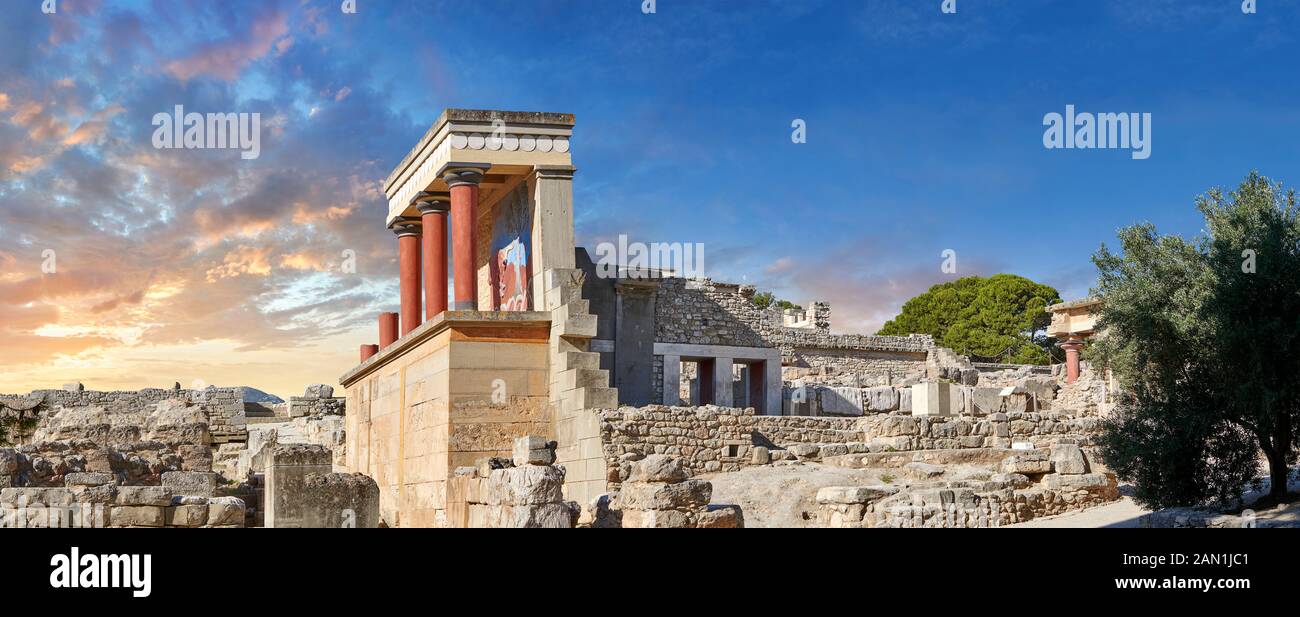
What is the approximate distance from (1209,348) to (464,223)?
451 inches

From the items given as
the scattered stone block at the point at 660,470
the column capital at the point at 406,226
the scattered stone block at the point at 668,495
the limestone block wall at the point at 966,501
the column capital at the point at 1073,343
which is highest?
the column capital at the point at 406,226

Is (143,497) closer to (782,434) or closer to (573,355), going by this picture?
(573,355)

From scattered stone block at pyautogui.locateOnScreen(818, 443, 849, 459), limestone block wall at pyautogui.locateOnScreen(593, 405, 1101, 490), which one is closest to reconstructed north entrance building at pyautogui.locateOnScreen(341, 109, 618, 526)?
limestone block wall at pyautogui.locateOnScreen(593, 405, 1101, 490)

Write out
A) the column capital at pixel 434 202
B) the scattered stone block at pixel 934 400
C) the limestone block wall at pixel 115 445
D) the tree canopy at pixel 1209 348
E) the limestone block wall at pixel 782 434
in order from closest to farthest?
the tree canopy at pixel 1209 348
the limestone block wall at pixel 115 445
the limestone block wall at pixel 782 434
the column capital at pixel 434 202
the scattered stone block at pixel 934 400

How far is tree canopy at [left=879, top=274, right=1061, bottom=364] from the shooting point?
223 feet

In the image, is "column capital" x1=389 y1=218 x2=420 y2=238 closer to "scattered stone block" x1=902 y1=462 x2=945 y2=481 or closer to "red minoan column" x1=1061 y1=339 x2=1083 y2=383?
"scattered stone block" x1=902 y1=462 x2=945 y2=481

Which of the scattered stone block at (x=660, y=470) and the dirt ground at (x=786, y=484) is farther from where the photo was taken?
the dirt ground at (x=786, y=484)

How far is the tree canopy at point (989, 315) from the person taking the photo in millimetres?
68000

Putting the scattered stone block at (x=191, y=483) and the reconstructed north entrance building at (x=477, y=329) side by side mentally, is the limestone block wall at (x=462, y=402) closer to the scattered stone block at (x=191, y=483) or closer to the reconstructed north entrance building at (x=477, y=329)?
the reconstructed north entrance building at (x=477, y=329)

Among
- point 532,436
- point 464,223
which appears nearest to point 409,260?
point 464,223

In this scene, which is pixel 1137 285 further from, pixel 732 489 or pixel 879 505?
pixel 732 489

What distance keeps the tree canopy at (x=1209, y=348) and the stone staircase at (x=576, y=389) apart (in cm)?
750

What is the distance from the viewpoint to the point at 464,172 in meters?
19.6

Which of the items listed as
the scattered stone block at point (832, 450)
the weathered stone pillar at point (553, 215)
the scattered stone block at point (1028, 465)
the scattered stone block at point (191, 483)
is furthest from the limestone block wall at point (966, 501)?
the scattered stone block at point (191, 483)
